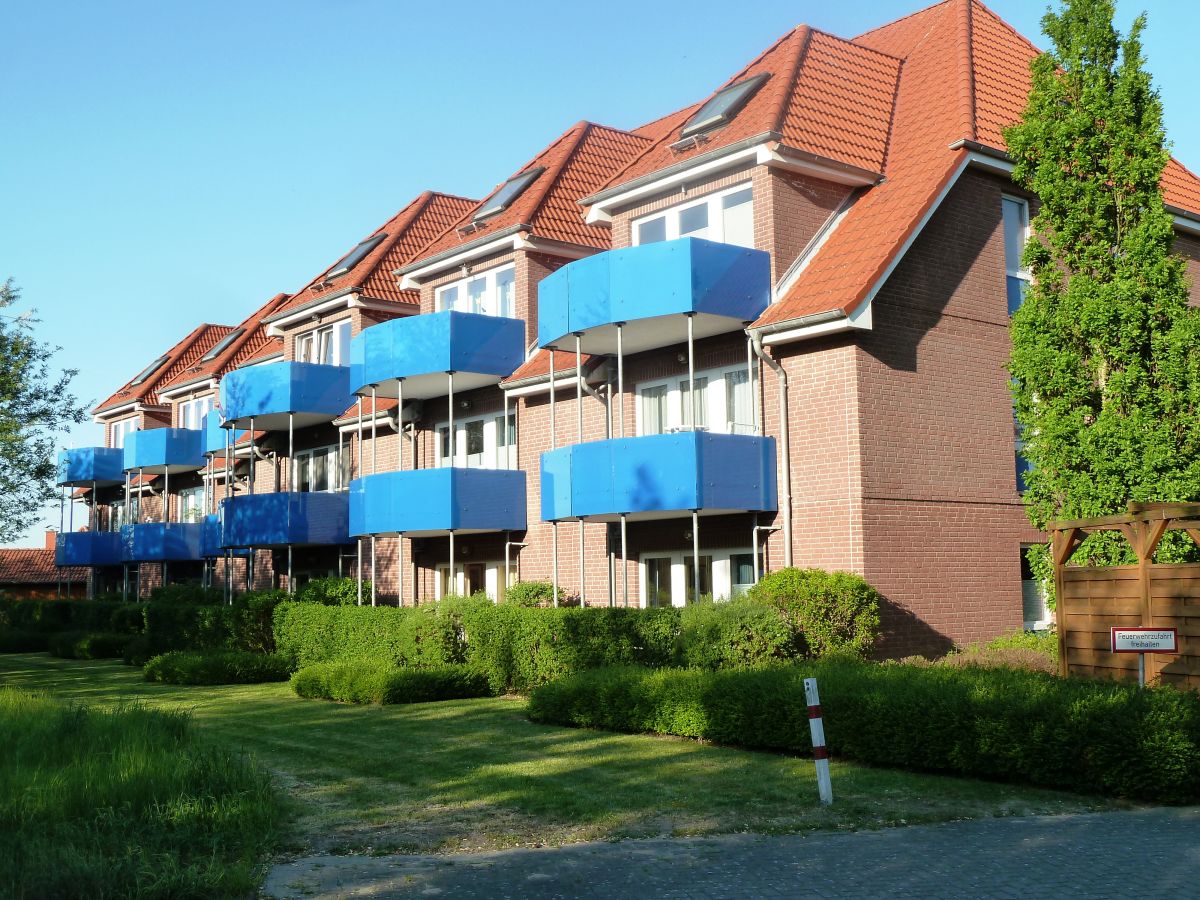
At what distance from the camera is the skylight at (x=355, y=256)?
3350cm

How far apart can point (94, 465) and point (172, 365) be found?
16.0 feet

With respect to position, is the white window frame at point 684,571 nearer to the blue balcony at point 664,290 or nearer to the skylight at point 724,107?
the blue balcony at point 664,290

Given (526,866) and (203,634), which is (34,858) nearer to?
(526,866)

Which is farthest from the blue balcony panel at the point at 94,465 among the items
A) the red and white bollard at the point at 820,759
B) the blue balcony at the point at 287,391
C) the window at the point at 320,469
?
the red and white bollard at the point at 820,759

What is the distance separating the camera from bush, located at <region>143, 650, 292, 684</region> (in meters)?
24.8

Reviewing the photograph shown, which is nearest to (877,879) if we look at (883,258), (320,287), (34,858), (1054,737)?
(1054,737)

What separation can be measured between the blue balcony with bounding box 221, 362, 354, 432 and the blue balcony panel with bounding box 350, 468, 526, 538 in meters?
5.82

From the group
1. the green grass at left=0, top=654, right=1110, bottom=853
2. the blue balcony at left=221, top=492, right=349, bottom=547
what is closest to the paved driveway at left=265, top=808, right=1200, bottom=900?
the green grass at left=0, top=654, right=1110, bottom=853

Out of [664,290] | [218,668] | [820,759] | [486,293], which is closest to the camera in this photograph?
[820,759]

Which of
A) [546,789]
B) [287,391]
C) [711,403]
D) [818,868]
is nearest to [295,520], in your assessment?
[287,391]

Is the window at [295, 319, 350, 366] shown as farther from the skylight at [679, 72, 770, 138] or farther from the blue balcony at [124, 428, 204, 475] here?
the skylight at [679, 72, 770, 138]

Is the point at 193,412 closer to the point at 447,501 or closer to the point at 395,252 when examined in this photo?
the point at 395,252

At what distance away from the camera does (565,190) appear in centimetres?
2809

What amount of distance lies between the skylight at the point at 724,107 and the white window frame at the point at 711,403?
4.73 metres
